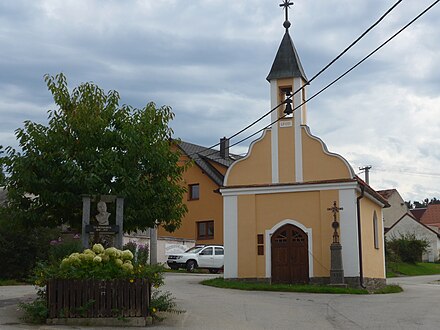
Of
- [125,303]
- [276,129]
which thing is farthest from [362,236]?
[125,303]

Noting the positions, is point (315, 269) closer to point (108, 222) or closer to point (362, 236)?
point (362, 236)

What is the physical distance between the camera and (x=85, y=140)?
52.6 ft

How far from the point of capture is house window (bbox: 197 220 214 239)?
45.3 m

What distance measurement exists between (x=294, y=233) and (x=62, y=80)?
37.2ft

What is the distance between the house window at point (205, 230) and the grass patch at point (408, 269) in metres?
11.7

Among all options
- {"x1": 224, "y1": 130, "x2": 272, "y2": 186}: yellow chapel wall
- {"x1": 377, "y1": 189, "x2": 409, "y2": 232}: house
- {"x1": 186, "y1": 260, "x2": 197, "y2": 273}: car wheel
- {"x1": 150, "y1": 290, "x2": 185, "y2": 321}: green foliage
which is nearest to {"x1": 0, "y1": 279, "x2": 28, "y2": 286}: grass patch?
{"x1": 224, "y1": 130, "x2": 272, "y2": 186}: yellow chapel wall

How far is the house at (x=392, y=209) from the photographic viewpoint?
227ft

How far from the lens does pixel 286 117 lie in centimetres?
2556

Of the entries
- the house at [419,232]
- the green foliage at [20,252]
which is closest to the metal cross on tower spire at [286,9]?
the green foliage at [20,252]

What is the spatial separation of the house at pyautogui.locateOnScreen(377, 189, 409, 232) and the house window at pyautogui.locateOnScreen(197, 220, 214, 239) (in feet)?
92.4

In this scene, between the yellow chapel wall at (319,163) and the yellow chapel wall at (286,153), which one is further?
the yellow chapel wall at (286,153)

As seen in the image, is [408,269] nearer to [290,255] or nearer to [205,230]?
[205,230]

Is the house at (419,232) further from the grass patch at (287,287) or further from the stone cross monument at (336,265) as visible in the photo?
the stone cross monument at (336,265)

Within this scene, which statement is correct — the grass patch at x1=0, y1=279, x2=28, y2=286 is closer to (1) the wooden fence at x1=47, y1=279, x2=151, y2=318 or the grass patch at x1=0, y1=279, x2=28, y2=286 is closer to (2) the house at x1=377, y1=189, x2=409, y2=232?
(1) the wooden fence at x1=47, y1=279, x2=151, y2=318
